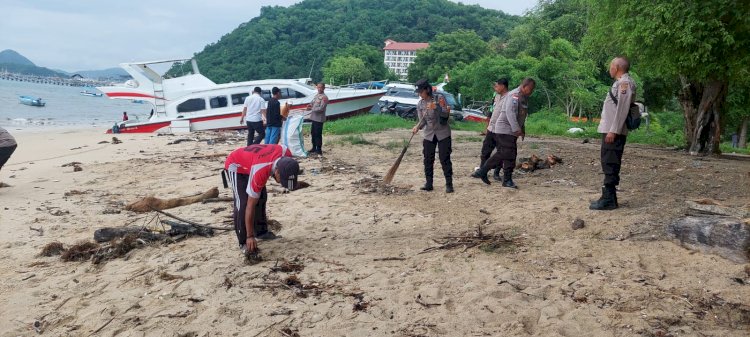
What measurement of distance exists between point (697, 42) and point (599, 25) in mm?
2843

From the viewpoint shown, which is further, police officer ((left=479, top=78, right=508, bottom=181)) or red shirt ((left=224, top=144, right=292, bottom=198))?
police officer ((left=479, top=78, right=508, bottom=181))

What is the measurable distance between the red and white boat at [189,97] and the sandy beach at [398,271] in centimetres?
1201

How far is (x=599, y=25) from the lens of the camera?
42.6ft

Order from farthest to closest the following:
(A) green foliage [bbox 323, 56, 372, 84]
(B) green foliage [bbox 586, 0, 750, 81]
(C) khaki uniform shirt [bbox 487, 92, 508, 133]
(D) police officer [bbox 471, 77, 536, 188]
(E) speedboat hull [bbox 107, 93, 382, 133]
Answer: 1. (A) green foliage [bbox 323, 56, 372, 84]
2. (E) speedboat hull [bbox 107, 93, 382, 133]
3. (B) green foliage [bbox 586, 0, 750, 81]
4. (C) khaki uniform shirt [bbox 487, 92, 508, 133]
5. (D) police officer [bbox 471, 77, 536, 188]

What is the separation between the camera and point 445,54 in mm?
54438

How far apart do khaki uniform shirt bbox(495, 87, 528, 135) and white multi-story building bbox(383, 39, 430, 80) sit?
8543cm

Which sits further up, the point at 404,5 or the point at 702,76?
the point at 404,5

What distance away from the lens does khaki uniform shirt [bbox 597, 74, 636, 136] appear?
5.78 metres

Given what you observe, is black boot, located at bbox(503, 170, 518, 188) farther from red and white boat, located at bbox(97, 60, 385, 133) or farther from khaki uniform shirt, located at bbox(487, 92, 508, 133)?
red and white boat, located at bbox(97, 60, 385, 133)

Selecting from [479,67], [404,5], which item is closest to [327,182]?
[479,67]

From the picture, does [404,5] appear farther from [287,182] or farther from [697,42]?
[287,182]

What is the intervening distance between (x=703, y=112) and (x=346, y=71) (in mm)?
44009

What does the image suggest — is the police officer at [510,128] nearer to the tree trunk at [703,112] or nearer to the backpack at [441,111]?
the backpack at [441,111]

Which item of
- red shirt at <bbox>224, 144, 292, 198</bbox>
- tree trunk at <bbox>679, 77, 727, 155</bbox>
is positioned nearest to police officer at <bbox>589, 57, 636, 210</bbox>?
red shirt at <bbox>224, 144, 292, 198</bbox>
